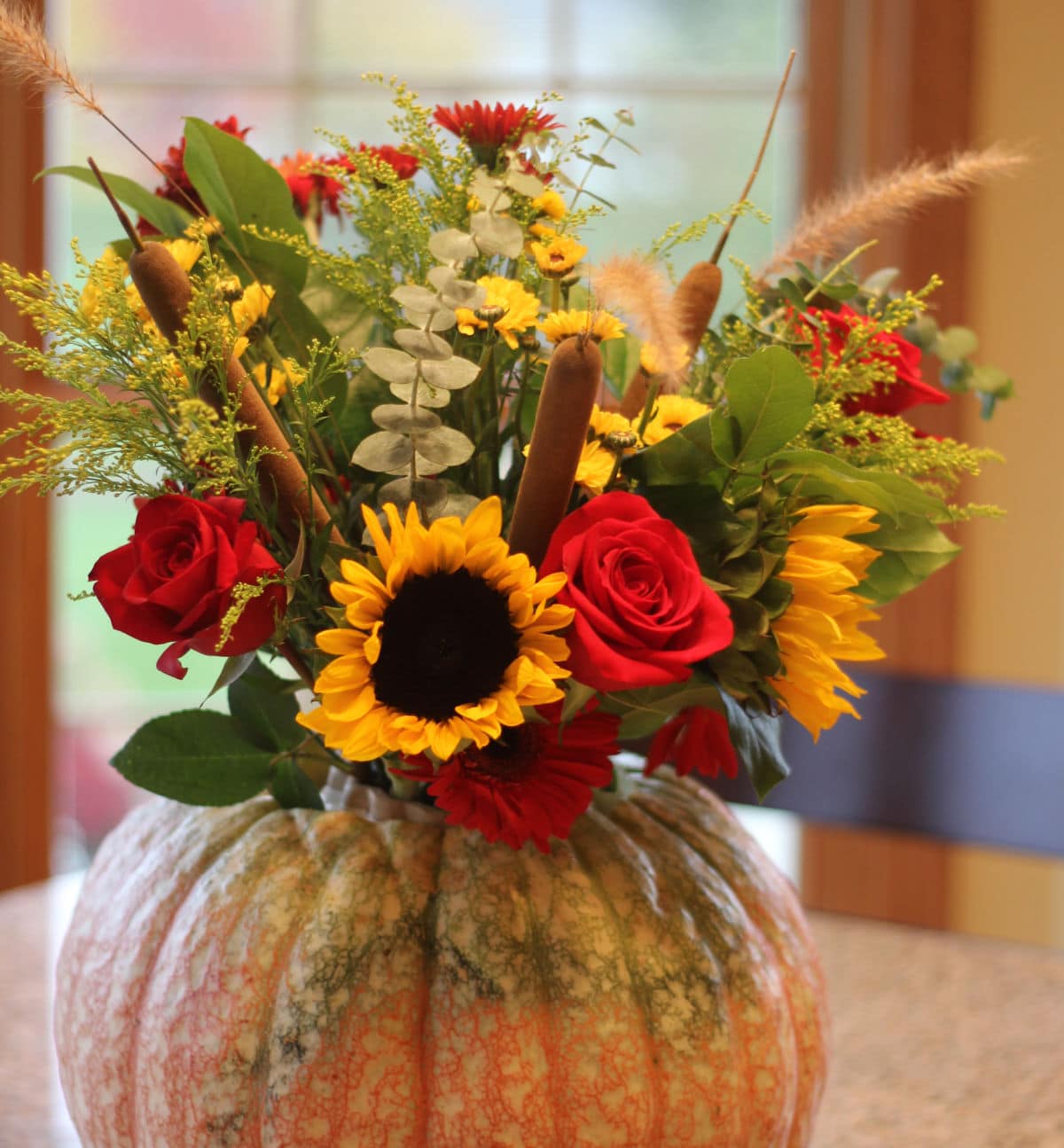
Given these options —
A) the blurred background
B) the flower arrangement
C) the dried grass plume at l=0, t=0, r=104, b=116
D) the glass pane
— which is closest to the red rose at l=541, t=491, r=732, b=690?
the flower arrangement

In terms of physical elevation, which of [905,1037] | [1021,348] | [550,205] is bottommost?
[905,1037]

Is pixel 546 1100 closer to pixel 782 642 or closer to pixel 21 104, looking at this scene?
pixel 782 642

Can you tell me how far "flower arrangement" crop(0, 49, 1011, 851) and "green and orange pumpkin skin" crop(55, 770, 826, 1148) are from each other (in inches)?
1.6

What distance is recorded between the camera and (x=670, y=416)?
1.67 ft

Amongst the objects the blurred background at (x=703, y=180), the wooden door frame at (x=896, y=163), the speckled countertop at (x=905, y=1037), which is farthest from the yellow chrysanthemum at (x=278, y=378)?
the wooden door frame at (x=896, y=163)

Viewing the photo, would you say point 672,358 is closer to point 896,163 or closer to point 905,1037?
point 905,1037

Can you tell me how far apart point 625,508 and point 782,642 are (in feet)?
0.28

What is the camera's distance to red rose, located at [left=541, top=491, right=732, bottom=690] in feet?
1.39

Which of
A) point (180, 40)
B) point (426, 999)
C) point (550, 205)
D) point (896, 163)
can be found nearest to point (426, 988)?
point (426, 999)

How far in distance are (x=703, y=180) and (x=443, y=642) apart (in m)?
1.81

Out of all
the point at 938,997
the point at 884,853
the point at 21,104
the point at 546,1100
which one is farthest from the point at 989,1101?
the point at 21,104

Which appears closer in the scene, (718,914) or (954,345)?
(718,914)

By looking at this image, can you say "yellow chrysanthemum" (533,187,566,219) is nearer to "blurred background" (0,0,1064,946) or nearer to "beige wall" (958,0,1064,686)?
"blurred background" (0,0,1064,946)

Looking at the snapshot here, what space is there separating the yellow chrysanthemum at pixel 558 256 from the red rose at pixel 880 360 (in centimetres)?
12
